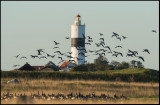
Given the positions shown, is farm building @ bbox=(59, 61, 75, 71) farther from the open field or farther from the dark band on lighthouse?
the open field

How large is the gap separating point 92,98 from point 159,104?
5555 mm

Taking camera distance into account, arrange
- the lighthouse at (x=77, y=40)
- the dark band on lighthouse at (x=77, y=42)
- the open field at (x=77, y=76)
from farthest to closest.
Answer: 1. the lighthouse at (x=77, y=40)
2. the dark band on lighthouse at (x=77, y=42)
3. the open field at (x=77, y=76)

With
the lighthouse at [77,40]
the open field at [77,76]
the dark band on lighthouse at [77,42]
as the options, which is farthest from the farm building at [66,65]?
the open field at [77,76]

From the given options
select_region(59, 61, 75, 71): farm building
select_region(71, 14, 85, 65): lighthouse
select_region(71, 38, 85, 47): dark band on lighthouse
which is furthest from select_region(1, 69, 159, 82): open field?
select_region(59, 61, 75, 71): farm building

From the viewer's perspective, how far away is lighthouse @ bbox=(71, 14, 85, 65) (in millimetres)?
113812

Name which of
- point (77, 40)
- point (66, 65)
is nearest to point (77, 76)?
point (77, 40)

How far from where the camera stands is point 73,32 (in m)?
117

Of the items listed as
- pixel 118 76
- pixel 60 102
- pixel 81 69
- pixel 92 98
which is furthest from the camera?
pixel 81 69

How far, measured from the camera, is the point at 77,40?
114 meters

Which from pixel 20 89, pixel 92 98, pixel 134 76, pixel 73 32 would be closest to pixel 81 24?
pixel 73 32

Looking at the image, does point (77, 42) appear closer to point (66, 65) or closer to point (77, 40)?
point (77, 40)

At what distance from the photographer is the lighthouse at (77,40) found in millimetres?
113812

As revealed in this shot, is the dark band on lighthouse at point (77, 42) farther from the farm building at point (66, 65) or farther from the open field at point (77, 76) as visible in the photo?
the open field at point (77, 76)

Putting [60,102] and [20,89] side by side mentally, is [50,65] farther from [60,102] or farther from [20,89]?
[60,102]
